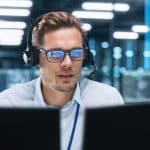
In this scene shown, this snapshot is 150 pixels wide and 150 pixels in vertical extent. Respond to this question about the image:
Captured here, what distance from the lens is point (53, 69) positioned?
1566 millimetres

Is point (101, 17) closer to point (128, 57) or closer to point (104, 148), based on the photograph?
point (128, 57)

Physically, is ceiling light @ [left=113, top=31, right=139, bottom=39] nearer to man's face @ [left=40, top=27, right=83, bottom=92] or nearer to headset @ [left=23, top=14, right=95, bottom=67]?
headset @ [left=23, top=14, right=95, bottom=67]

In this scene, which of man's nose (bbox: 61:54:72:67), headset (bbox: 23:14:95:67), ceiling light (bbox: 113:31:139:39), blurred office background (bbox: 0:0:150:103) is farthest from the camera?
ceiling light (bbox: 113:31:139:39)

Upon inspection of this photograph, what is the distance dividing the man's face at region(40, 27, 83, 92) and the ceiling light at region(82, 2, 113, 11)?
495 centimetres

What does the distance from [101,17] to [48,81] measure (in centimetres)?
510

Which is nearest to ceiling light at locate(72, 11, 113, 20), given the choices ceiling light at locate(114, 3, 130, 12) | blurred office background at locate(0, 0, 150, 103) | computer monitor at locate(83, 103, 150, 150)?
blurred office background at locate(0, 0, 150, 103)

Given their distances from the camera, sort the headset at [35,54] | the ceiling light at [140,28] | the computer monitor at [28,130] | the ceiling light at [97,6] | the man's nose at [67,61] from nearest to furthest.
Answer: the computer monitor at [28,130] → the man's nose at [67,61] → the headset at [35,54] → the ceiling light at [140,28] → the ceiling light at [97,6]

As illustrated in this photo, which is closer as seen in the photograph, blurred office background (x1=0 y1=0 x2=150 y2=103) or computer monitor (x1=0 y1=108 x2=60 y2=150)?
computer monitor (x1=0 y1=108 x2=60 y2=150)

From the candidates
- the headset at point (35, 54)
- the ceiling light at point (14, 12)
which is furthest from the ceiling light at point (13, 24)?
the headset at point (35, 54)

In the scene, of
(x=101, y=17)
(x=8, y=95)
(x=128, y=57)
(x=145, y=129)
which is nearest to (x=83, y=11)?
(x=101, y=17)

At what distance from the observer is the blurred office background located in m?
6.04

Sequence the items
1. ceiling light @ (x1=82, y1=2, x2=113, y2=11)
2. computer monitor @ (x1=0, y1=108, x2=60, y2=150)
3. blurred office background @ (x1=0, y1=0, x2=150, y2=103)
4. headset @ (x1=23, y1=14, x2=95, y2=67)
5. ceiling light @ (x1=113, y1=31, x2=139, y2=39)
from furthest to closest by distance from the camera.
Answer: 1. ceiling light @ (x1=82, y1=2, x2=113, y2=11)
2. ceiling light @ (x1=113, y1=31, x2=139, y2=39)
3. blurred office background @ (x1=0, y1=0, x2=150, y2=103)
4. headset @ (x1=23, y1=14, x2=95, y2=67)
5. computer monitor @ (x1=0, y1=108, x2=60, y2=150)

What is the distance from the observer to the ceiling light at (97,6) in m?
6.49

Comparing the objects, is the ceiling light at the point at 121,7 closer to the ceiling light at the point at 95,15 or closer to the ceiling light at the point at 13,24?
the ceiling light at the point at 95,15
